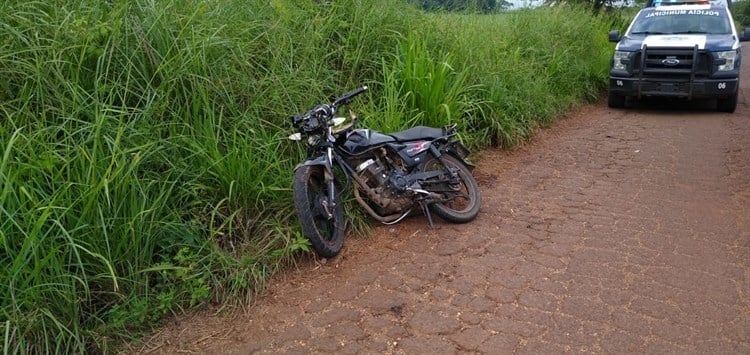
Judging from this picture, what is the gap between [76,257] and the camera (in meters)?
2.93

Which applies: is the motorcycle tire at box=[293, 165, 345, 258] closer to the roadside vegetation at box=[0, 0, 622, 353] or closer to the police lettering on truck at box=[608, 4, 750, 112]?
the roadside vegetation at box=[0, 0, 622, 353]

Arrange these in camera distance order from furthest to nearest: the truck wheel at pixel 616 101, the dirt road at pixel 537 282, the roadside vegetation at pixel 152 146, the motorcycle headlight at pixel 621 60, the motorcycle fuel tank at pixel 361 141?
1. the truck wheel at pixel 616 101
2. the motorcycle headlight at pixel 621 60
3. the motorcycle fuel tank at pixel 361 141
4. the dirt road at pixel 537 282
5. the roadside vegetation at pixel 152 146

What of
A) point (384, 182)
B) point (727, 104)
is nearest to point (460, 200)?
point (384, 182)

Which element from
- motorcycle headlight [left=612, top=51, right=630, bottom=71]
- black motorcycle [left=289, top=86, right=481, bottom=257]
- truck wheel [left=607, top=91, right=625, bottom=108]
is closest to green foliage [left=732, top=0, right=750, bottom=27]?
truck wheel [left=607, top=91, right=625, bottom=108]

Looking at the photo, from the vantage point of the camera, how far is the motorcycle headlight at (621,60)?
8867 mm

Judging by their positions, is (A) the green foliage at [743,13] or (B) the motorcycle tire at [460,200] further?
(A) the green foliage at [743,13]

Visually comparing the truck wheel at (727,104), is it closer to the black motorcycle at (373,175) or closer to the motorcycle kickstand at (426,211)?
the black motorcycle at (373,175)

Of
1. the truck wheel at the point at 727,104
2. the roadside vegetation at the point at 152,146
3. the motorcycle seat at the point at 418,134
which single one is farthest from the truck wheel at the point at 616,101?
the motorcycle seat at the point at 418,134

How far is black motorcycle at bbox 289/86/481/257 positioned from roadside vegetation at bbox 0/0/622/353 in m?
0.26

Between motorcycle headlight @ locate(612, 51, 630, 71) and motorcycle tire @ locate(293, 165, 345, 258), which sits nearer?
motorcycle tire @ locate(293, 165, 345, 258)

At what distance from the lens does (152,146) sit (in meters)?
3.61

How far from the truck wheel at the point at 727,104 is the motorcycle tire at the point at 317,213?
25.0ft

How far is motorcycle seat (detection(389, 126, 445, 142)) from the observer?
4492 mm

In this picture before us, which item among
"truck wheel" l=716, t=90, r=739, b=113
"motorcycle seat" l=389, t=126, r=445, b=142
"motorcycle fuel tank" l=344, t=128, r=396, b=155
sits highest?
"motorcycle fuel tank" l=344, t=128, r=396, b=155
